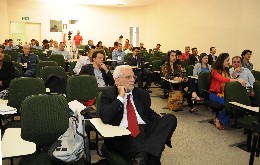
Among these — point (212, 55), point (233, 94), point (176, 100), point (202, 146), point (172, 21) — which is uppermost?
point (172, 21)

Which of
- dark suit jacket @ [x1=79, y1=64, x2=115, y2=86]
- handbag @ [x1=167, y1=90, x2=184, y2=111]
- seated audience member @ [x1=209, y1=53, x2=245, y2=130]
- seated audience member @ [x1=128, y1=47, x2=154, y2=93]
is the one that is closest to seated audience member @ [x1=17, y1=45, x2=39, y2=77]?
seated audience member @ [x1=128, y1=47, x2=154, y2=93]

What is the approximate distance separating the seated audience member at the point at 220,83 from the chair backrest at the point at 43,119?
117 inches

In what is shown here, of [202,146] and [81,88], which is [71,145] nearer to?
[81,88]

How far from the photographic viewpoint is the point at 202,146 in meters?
3.99

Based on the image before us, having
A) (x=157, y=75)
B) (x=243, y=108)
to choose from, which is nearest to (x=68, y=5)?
(x=157, y=75)

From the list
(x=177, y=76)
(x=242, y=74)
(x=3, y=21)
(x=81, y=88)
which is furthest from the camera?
(x=3, y=21)

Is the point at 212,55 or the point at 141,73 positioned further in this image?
the point at 212,55

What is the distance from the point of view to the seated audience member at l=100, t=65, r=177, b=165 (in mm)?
2445

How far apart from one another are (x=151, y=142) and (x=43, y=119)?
1.03 metres

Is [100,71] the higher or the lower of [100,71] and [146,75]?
the higher

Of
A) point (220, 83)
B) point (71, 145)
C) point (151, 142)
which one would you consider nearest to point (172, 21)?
point (220, 83)

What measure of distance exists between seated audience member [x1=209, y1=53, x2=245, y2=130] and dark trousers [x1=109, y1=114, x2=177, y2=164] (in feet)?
7.67

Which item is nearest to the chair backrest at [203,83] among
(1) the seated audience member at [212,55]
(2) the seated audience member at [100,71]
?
(2) the seated audience member at [100,71]

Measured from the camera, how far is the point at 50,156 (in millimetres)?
2248
